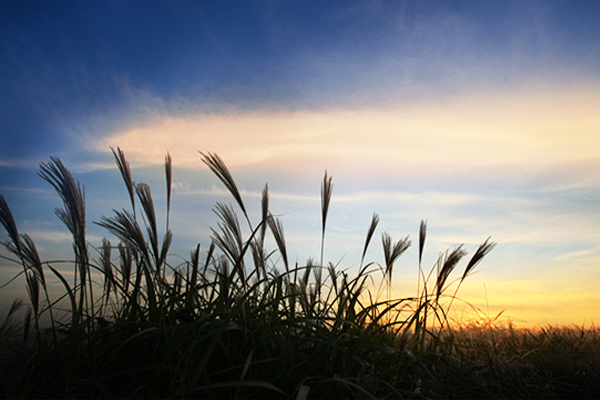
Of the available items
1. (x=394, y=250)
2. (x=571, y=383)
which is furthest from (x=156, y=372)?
(x=571, y=383)

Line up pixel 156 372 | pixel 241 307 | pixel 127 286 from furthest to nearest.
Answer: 1. pixel 127 286
2. pixel 156 372
3. pixel 241 307

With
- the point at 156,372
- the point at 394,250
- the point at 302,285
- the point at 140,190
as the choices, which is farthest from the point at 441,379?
the point at 140,190

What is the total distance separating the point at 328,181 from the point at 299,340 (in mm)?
1185

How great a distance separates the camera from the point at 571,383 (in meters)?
3.25

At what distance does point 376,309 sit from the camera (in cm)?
304

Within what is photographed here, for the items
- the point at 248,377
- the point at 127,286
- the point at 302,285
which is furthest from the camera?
the point at 302,285

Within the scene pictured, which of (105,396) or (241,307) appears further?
(105,396)

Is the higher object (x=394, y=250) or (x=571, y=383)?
(x=394, y=250)

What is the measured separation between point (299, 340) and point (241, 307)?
799 mm

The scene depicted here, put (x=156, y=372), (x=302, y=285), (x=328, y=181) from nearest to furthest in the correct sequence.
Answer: (x=156, y=372) < (x=328, y=181) < (x=302, y=285)

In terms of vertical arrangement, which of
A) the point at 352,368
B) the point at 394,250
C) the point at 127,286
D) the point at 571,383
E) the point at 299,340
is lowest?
the point at 571,383

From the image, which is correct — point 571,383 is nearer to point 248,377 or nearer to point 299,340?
point 299,340

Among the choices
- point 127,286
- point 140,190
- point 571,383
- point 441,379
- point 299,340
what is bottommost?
point 571,383

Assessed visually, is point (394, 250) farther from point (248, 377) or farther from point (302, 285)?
point (248, 377)
